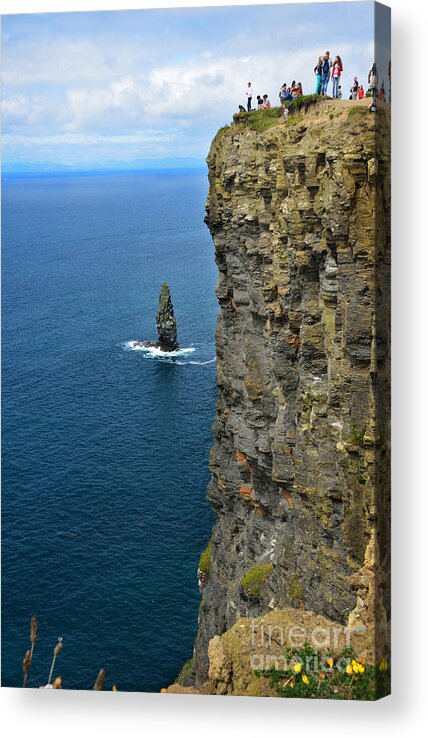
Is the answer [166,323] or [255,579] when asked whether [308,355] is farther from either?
[166,323]

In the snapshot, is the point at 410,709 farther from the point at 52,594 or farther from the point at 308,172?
the point at 52,594

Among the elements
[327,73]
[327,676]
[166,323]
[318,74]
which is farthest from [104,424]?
[327,676]

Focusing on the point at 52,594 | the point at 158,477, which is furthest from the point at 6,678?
the point at 158,477

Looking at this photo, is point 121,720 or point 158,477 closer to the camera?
point 121,720

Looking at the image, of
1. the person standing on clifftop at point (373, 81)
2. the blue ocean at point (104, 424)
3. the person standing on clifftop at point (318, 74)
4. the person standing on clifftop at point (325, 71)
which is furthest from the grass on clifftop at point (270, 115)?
the blue ocean at point (104, 424)

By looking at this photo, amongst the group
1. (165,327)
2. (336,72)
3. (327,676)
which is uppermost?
(336,72)
